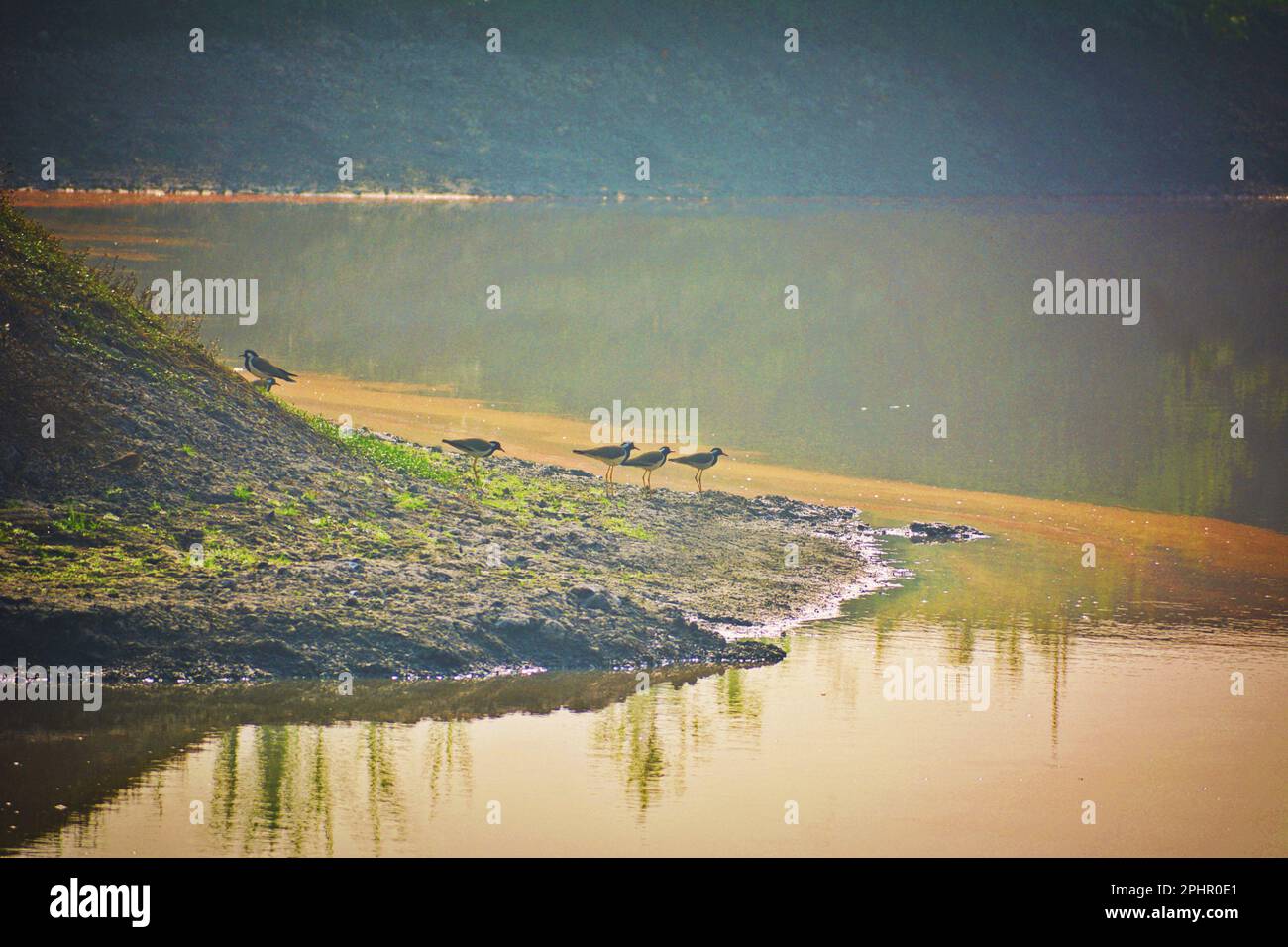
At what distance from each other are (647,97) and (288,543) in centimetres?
8115

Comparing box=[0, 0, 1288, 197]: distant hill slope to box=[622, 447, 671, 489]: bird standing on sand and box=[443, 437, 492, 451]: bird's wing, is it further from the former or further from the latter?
box=[443, 437, 492, 451]: bird's wing

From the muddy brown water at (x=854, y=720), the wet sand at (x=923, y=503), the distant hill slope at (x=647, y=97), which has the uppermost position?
the distant hill slope at (x=647, y=97)

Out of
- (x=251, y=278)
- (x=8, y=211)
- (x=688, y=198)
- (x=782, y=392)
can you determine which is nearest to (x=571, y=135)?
(x=688, y=198)

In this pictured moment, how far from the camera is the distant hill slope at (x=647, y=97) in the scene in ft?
265

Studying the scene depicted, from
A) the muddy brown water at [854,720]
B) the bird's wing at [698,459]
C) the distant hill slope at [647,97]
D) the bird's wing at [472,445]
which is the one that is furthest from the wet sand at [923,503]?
the distant hill slope at [647,97]

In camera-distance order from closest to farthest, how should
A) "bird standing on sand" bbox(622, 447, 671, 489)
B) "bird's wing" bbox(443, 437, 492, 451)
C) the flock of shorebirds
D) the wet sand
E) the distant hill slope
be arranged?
"bird's wing" bbox(443, 437, 492, 451) → the flock of shorebirds → "bird standing on sand" bbox(622, 447, 671, 489) → the wet sand → the distant hill slope

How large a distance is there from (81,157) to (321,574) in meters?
67.0

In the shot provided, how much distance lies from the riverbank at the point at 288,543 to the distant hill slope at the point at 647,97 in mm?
58435

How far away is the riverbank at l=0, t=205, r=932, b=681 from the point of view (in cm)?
1351

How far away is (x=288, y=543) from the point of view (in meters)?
15.0

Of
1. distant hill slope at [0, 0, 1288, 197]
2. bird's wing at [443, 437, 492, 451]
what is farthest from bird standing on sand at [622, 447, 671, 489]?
distant hill slope at [0, 0, 1288, 197]

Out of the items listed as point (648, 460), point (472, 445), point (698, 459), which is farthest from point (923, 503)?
point (472, 445)

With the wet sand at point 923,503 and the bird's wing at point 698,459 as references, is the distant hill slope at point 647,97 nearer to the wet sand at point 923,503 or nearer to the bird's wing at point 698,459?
the wet sand at point 923,503

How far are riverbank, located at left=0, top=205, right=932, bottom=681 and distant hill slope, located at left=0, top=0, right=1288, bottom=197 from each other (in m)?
58.4
